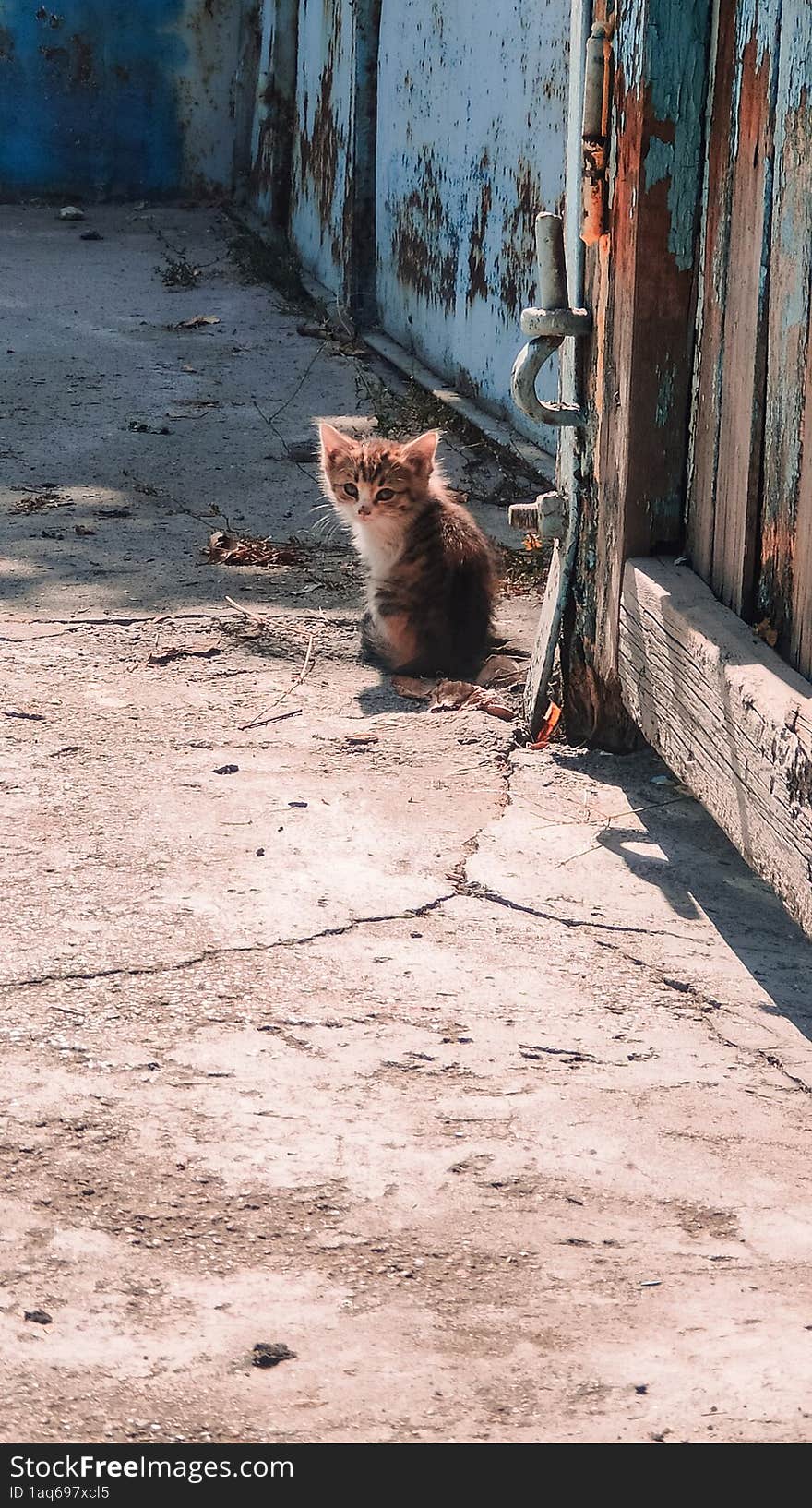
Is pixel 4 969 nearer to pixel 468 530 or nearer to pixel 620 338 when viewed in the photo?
pixel 620 338

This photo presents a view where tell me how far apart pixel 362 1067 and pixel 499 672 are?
6.53ft

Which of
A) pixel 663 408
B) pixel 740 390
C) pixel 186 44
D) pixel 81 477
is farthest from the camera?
pixel 186 44

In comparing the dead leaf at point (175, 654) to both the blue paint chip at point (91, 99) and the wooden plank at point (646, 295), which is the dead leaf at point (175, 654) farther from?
the blue paint chip at point (91, 99)

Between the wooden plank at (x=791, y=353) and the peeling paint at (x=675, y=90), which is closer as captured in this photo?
Result: the wooden plank at (x=791, y=353)

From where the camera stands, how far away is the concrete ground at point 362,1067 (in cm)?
192

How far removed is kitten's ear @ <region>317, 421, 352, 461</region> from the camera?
15.6 ft

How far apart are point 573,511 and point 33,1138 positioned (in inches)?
84.3

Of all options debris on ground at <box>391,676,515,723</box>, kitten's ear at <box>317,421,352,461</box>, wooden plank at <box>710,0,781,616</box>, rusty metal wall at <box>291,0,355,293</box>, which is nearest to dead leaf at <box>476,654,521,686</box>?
debris on ground at <box>391,676,515,723</box>

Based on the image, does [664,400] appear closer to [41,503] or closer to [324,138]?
[41,503]

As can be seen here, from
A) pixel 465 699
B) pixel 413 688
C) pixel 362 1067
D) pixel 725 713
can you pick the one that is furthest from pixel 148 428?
pixel 362 1067

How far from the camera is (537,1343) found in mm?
1972

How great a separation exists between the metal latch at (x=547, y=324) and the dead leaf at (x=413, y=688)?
0.89m

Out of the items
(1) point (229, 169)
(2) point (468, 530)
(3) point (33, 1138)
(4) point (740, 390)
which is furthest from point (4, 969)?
(1) point (229, 169)

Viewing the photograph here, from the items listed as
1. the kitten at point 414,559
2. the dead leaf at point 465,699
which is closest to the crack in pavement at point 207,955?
the dead leaf at point 465,699
